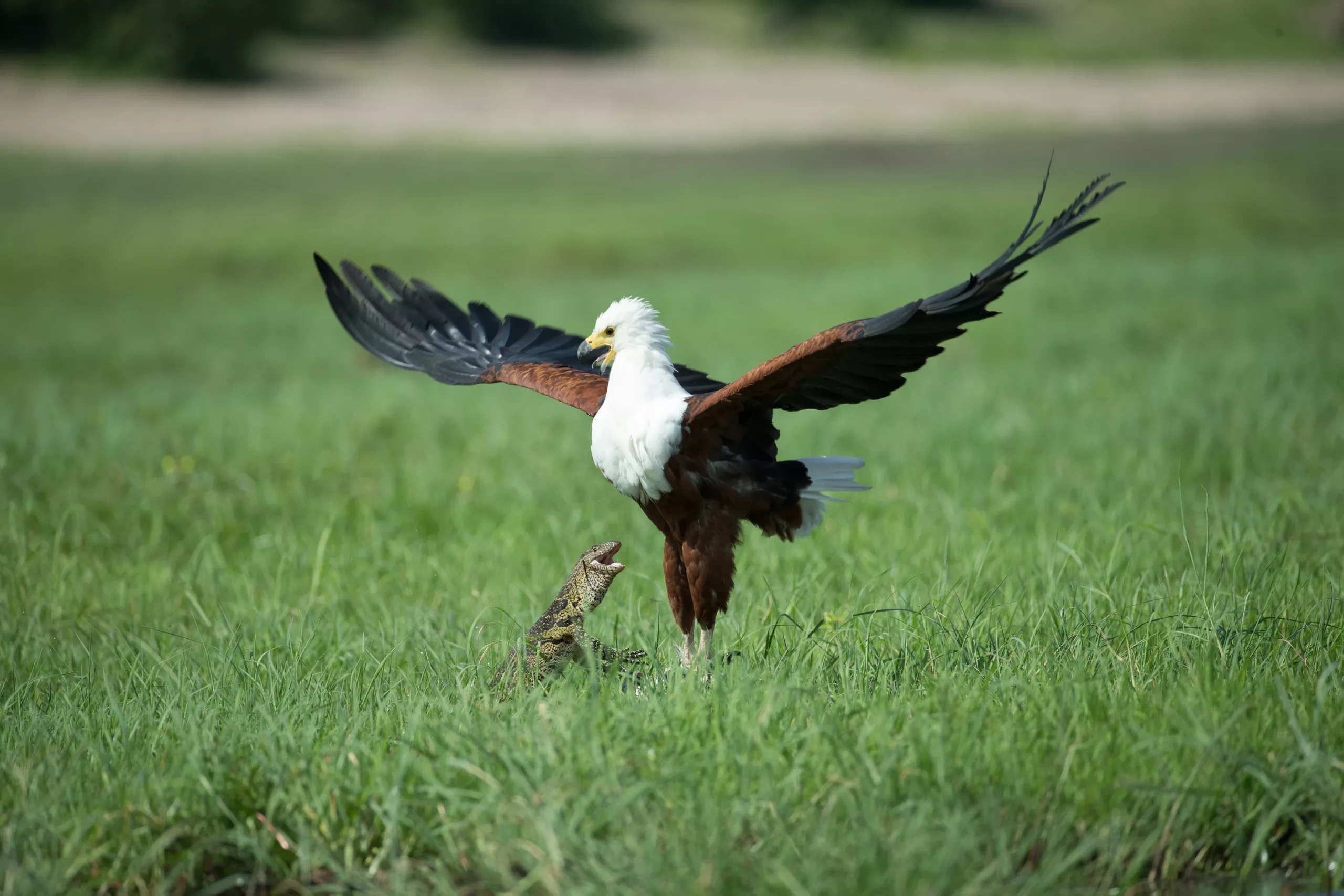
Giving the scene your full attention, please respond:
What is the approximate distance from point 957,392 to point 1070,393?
2.64 ft

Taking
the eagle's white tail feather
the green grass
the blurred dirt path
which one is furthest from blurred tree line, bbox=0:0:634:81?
the eagle's white tail feather

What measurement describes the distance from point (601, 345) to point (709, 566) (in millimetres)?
748

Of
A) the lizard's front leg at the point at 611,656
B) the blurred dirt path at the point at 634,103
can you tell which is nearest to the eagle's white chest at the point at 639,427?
the lizard's front leg at the point at 611,656

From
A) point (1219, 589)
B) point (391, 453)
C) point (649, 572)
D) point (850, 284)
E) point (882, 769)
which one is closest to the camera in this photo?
point (882, 769)

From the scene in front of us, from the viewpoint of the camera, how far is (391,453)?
7.28m

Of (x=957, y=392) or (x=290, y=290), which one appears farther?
(x=290, y=290)

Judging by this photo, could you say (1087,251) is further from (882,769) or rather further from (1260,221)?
(882,769)

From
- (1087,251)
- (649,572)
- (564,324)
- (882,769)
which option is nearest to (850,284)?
(564,324)

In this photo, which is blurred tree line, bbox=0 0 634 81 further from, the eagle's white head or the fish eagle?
the eagle's white head

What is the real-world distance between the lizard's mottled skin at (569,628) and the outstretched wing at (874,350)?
0.51 m

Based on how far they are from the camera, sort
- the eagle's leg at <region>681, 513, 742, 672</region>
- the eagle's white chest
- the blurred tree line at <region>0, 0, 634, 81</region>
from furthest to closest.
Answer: the blurred tree line at <region>0, 0, 634, 81</region>, the eagle's leg at <region>681, 513, 742, 672</region>, the eagle's white chest

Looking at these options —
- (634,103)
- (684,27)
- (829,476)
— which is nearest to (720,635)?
(829,476)

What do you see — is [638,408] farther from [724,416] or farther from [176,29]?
[176,29]

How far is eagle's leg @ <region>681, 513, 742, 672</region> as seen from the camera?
352cm
